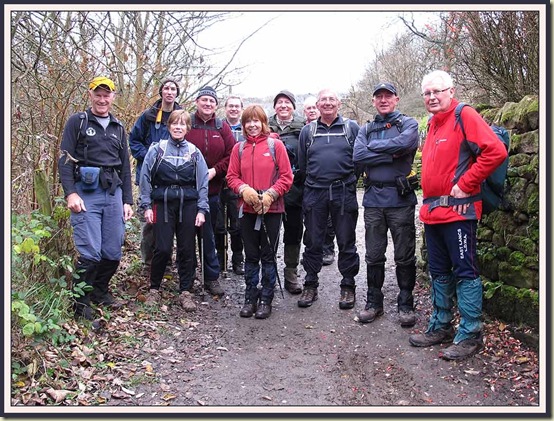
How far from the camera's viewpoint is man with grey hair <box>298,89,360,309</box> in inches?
207

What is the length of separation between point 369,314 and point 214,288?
1.95 meters

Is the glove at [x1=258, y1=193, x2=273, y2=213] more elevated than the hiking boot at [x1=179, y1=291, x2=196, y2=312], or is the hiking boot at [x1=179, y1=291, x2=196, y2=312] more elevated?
the glove at [x1=258, y1=193, x2=273, y2=213]

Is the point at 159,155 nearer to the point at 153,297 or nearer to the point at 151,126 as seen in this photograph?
the point at 151,126

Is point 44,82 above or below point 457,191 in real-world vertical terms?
above

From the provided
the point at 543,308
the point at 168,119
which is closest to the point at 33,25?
the point at 168,119

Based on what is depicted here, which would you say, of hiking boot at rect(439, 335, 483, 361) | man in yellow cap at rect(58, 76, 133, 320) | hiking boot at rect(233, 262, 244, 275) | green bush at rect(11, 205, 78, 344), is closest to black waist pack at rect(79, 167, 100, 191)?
man in yellow cap at rect(58, 76, 133, 320)

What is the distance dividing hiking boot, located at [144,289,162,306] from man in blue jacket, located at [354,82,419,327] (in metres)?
2.27

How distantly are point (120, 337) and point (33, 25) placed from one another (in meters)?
3.29

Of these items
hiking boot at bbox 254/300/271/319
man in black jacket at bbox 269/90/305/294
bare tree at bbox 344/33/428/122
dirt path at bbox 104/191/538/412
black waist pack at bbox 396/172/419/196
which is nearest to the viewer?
dirt path at bbox 104/191/538/412

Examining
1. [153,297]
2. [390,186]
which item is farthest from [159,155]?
[390,186]

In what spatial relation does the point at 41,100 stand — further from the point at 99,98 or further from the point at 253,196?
the point at 253,196

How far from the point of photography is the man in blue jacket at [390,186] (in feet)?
15.9

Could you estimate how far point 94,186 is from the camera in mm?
4582

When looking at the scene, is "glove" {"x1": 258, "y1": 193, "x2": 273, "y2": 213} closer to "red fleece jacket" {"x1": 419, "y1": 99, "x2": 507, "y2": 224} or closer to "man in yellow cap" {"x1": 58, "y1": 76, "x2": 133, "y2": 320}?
"man in yellow cap" {"x1": 58, "y1": 76, "x2": 133, "y2": 320}
